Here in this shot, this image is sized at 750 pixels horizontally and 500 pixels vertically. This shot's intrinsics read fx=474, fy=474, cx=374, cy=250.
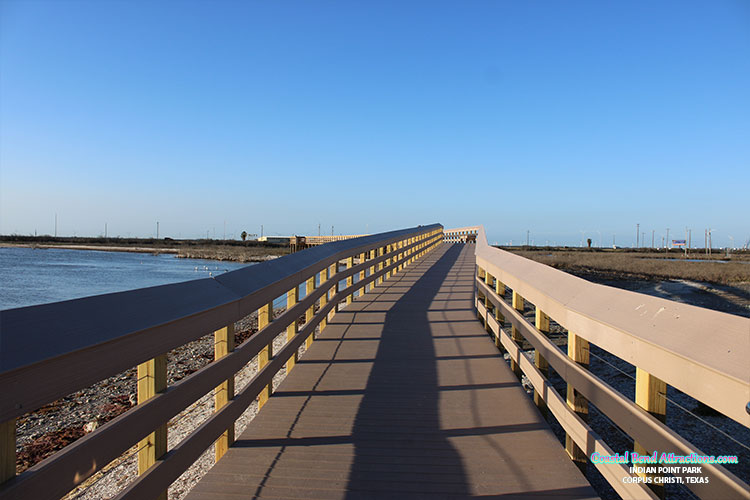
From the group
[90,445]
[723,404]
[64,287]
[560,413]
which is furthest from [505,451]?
[64,287]

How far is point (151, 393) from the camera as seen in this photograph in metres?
2.21

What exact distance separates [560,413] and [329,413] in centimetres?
175

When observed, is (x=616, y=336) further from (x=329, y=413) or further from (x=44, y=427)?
(x=44, y=427)

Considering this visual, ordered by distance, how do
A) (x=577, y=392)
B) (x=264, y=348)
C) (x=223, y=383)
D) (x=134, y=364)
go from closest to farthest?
1. (x=134, y=364)
2. (x=577, y=392)
3. (x=223, y=383)
4. (x=264, y=348)

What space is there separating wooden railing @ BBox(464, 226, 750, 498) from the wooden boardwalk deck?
1.26ft

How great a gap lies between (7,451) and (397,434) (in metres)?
2.48

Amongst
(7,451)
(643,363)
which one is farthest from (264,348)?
(643,363)

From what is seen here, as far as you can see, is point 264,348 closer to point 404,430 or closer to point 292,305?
point 292,305

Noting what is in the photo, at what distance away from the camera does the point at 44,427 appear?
6680 millimetres

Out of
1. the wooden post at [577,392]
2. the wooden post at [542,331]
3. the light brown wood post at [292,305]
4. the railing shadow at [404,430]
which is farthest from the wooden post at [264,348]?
the wooden post at [577,392]

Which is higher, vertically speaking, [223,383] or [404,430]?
[223,383]

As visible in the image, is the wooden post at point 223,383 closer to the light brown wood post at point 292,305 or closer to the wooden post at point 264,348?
the wooden post at point 264,348

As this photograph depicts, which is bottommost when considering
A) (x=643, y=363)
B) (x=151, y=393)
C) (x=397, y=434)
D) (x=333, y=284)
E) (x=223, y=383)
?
(x=397, y=434)

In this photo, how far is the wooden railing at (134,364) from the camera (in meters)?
1.44
